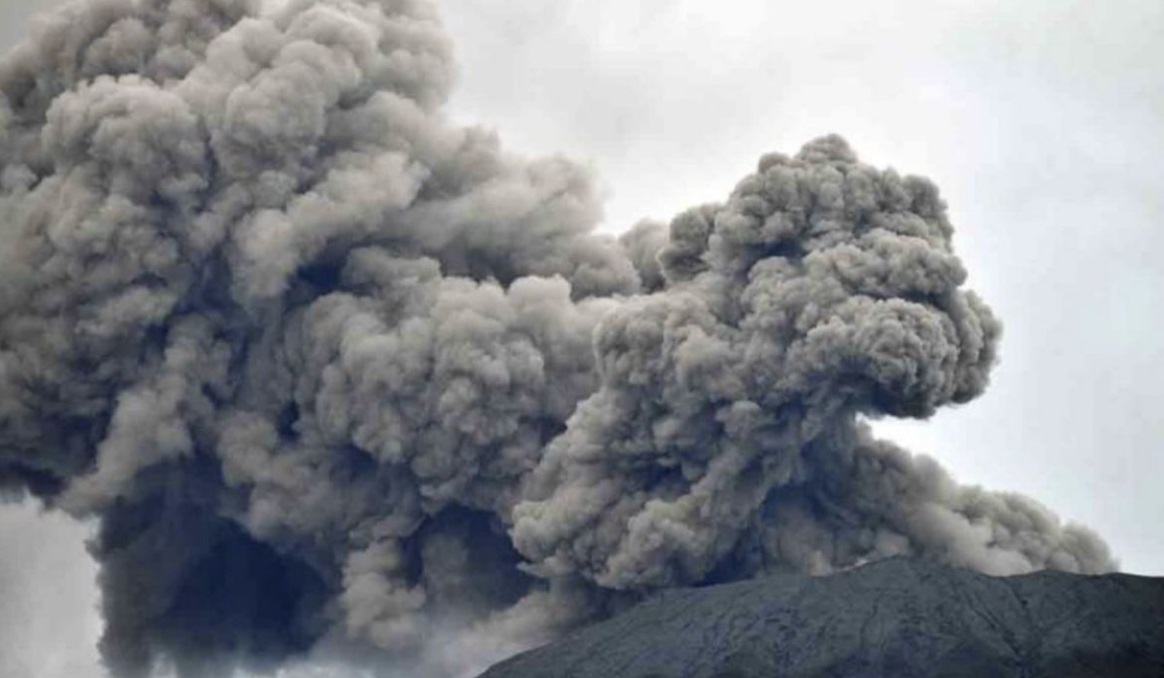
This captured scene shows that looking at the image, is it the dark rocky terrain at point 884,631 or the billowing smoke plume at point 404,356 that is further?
the billowing smoke plume at point 404,356

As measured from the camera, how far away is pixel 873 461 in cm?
5941

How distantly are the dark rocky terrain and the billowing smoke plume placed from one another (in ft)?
6.53

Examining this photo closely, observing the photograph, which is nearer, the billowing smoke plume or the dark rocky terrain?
the dark rocky terrain

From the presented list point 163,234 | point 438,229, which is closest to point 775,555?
point 438,229

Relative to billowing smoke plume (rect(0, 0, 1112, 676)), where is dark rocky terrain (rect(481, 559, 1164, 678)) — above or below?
below

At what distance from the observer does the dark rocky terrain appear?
53562 mm

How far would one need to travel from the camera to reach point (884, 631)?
5488cm

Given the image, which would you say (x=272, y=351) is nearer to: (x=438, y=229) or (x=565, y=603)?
(x=438, y=229)

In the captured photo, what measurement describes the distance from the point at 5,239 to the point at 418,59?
388 inches

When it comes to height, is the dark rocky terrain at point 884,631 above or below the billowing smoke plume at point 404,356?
below

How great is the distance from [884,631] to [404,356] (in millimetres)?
12177

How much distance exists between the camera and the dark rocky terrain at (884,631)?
53562 millimetres

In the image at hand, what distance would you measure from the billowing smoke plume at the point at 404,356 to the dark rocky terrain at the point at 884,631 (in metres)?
1.99

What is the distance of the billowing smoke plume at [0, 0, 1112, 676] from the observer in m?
57.9
